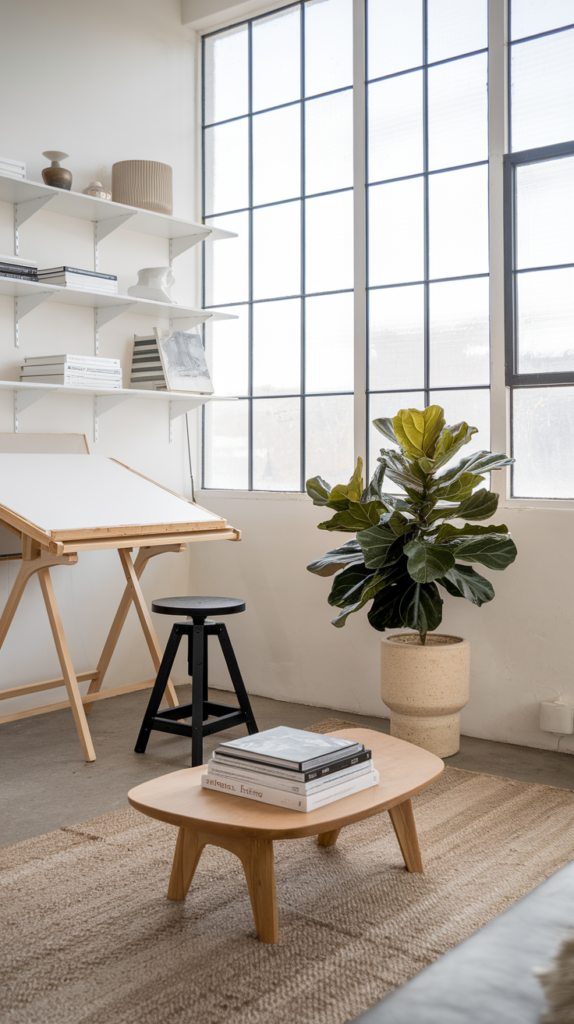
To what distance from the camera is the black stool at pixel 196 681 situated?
3262 millimetres

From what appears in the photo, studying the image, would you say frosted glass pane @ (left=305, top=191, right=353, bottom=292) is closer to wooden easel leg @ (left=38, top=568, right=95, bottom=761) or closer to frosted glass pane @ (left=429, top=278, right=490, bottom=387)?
frosted glass pane @ (left=429, top=278, right=490, bottom=387)

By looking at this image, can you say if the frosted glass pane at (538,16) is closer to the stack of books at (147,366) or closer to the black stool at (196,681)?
the stack of books at (147,366)

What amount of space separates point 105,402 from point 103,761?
1.75 m

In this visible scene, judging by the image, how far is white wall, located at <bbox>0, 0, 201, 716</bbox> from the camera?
392 centimetres

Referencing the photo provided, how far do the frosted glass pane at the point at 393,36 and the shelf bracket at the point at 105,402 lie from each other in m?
1.95

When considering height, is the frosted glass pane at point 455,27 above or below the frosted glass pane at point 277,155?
above

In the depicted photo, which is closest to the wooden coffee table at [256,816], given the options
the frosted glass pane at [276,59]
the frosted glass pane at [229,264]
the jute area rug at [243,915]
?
the jute area rug at [243,915]

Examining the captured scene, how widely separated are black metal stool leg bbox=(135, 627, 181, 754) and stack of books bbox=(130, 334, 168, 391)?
1.49 metres

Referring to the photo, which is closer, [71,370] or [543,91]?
[543,91]

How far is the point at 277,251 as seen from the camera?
15.0 ft

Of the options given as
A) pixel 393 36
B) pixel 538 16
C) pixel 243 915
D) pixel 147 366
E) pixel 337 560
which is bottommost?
pixel 243 915

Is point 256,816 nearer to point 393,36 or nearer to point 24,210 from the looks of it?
point 24,210

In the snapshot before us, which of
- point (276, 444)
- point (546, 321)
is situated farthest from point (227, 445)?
point (546, 321)

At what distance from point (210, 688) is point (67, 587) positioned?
983 mm
